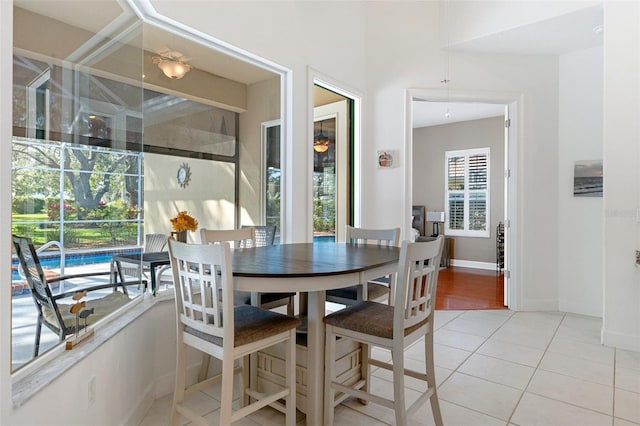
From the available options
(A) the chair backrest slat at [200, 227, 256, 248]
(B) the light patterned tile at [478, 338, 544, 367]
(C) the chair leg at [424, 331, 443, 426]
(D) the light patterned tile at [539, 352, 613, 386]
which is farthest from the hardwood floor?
(A) the chair backrest slat at [200, 227, 256, 248]

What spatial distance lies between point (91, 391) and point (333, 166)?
10.9ft

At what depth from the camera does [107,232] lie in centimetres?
210

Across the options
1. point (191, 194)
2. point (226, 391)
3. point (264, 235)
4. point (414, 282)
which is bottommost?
point (226, 391)

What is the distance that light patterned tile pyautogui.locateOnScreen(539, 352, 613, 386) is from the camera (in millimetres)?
2432

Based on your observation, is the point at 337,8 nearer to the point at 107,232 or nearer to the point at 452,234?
the point at 107,232

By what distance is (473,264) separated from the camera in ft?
23.0

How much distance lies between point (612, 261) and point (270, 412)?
3125mm

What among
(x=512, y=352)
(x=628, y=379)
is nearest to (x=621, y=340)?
(x=628, y=379)

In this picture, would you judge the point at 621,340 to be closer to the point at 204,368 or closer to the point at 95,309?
the point at 204,368

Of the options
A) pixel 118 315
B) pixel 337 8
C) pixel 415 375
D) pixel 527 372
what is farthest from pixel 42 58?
pixel 527 372

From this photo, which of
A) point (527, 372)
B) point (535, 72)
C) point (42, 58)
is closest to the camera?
point (42, 58)

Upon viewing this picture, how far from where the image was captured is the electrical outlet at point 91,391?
154 centimetres

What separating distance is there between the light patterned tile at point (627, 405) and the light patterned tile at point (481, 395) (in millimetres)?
510

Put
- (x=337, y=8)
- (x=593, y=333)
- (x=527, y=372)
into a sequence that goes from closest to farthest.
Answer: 1. (x=527, y=372)
2. (x=593, y=333)
3. (x=337, y=8)
